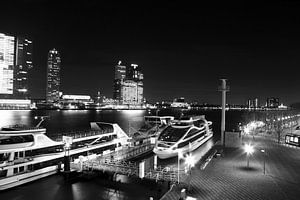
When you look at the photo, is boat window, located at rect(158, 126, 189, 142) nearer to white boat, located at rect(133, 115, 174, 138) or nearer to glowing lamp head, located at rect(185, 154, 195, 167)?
white boat, located at rect(133, 115, 174, 138)

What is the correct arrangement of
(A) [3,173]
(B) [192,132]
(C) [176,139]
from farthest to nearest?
1. (B) [192,132]
2. (C) [176,139]
3. (A) [3,173]

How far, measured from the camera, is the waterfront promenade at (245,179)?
12023 millimetres

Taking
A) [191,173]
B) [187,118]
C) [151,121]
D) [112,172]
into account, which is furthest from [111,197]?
[151,121]

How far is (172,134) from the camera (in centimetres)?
3081

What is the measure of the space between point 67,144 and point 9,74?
205 metres

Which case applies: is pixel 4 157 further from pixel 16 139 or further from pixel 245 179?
pixel 245 179

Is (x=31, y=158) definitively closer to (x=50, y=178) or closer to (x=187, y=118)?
(x=50, y=178)

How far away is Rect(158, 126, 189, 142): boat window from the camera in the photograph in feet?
97.6

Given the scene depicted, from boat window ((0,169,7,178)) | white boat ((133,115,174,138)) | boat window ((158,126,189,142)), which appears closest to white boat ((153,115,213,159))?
boat window ((158,126,189,142))

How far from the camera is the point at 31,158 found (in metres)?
21.3

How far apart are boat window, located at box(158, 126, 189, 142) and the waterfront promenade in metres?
9.77

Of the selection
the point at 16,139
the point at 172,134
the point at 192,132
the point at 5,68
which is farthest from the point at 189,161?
the point at 5,68

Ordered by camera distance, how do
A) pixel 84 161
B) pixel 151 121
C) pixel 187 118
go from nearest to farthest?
pixel 84 161 < pixel 187 118 < pixel 151 121

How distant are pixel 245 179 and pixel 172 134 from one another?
1678 cm
